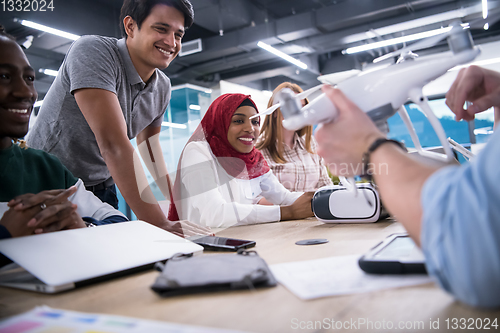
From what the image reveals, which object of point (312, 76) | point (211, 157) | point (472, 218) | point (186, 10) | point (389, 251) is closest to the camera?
point (472, 218)

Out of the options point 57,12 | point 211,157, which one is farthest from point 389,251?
point 57,12

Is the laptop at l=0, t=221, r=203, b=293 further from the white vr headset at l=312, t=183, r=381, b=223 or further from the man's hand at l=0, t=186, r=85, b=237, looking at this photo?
the white vr headset at l=312, t=183, r=381, b=223

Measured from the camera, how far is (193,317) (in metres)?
0.43

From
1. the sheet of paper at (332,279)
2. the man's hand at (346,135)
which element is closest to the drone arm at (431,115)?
the man's hand at (346,135)

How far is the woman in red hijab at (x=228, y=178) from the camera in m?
1.42

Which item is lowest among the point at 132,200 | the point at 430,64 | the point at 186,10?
the point at 132,200

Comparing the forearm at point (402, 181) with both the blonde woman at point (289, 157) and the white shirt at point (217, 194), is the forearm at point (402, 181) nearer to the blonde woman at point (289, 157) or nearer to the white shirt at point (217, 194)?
the white shirt at point (217, 194)

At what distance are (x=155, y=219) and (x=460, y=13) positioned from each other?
571 cm

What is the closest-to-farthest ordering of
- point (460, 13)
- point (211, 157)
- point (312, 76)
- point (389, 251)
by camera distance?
1. point (389, 251)
2. point (211, 157)
3. point (460, 13)
4. point (312, 76)

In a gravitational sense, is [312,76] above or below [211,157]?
above

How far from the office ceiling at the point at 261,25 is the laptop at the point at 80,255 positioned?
4.69m

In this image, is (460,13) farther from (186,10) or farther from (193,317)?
(193,317)

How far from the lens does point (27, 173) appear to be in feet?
3.41

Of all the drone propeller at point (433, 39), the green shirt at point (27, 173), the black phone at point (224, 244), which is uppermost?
the drone propeller at point (433, 39)
